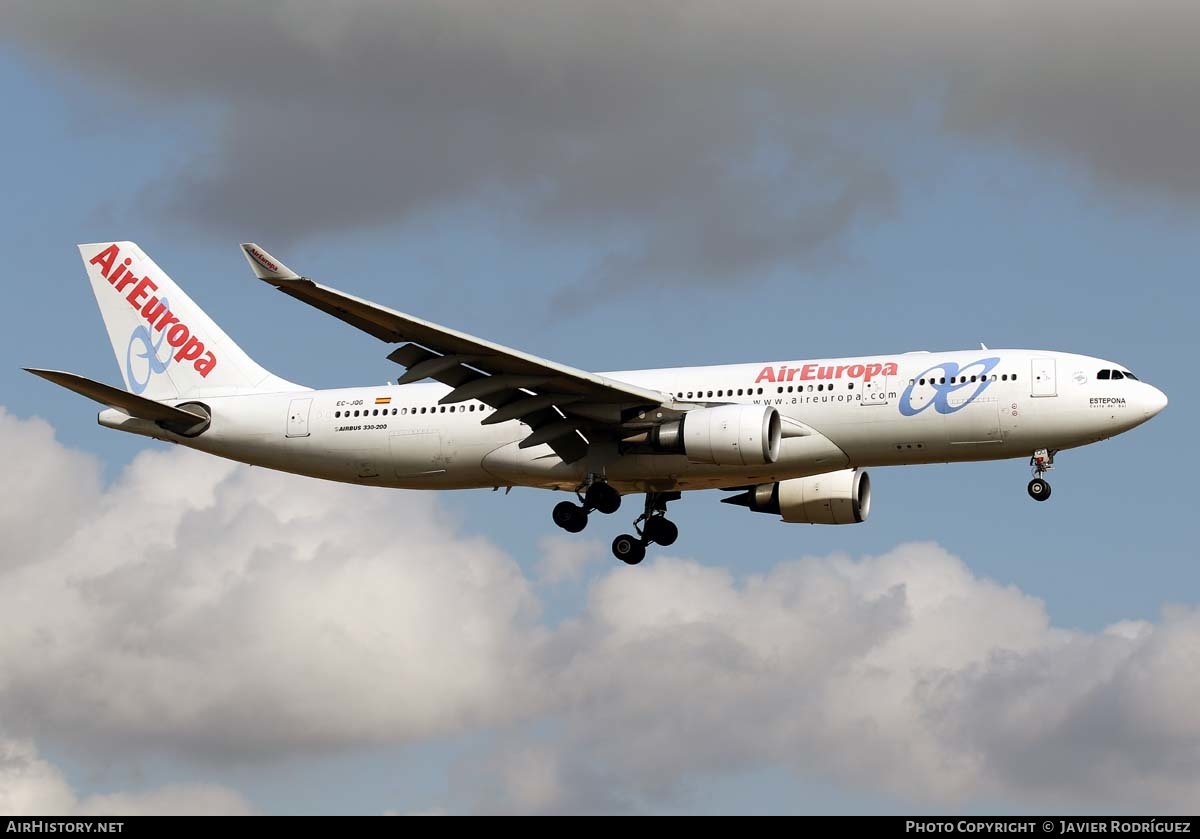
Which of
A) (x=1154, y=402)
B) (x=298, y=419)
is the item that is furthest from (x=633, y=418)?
(x=1154, y=402)

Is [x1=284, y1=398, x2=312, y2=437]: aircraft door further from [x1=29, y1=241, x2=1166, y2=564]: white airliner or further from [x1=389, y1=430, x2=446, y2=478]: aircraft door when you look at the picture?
[x1=389, y1=430, x2=446, y2=478]: aircraft door

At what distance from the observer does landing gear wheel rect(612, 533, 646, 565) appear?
172 feet

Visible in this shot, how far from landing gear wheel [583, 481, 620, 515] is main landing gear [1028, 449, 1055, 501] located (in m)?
11.1

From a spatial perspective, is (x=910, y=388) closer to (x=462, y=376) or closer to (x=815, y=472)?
(x=815, y=472)

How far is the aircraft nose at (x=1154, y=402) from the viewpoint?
4575 cm

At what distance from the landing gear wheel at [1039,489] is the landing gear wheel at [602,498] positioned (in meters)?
11.1

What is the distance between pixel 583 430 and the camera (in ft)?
159

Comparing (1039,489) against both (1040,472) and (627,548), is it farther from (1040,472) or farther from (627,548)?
(627,548)

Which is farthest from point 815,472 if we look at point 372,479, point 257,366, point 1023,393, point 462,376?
point 257,366

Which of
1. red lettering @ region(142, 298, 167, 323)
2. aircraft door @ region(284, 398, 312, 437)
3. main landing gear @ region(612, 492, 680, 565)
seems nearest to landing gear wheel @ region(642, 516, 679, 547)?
main landing gear @ region(612, 492, 680, 565)

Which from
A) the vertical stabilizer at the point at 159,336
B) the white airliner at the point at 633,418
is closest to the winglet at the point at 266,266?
the white airliner at the point at 633,418

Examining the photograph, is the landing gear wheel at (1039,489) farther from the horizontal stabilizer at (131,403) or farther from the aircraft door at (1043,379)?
the horizontal stabilizer at (131,403)

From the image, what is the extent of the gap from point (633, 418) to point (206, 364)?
15.0m
